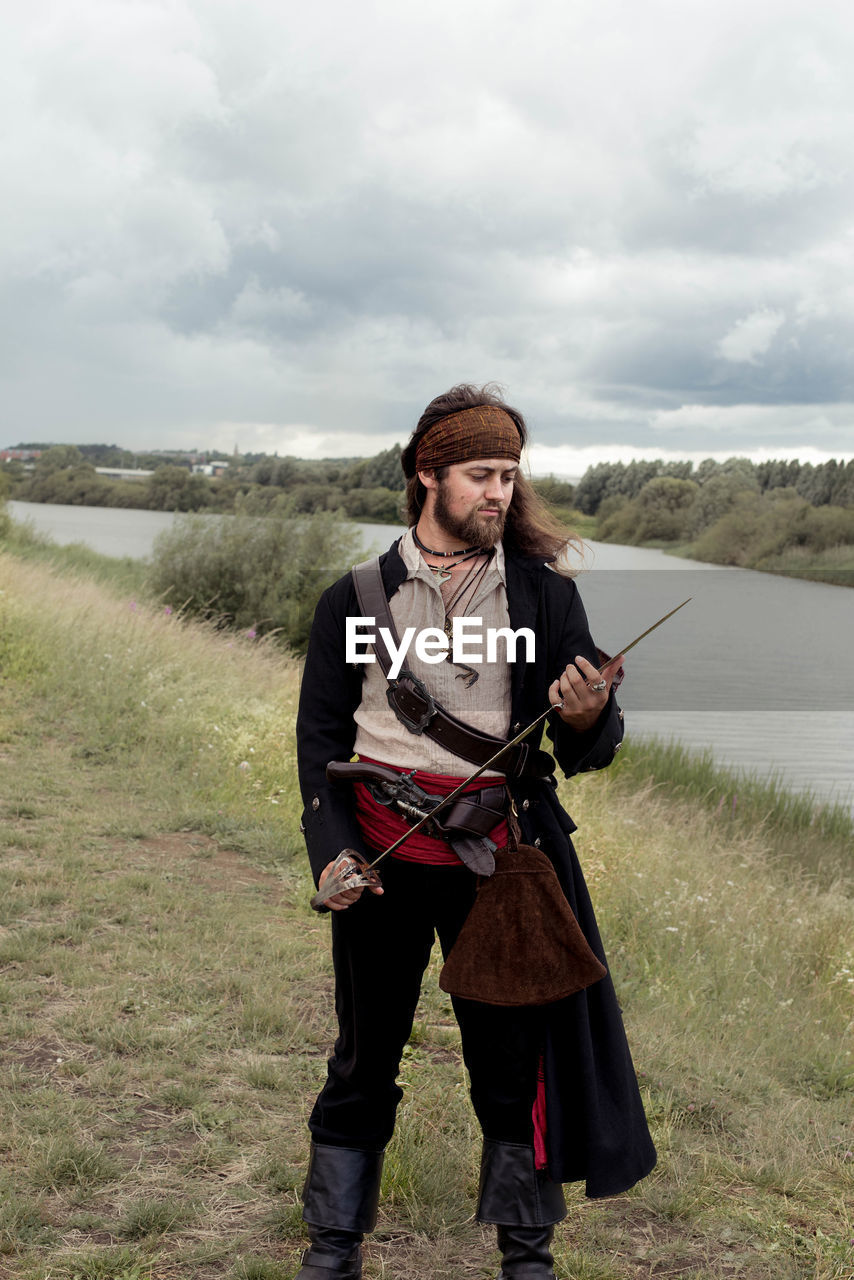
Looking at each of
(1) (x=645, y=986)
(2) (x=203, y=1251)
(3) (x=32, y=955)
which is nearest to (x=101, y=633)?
(3) (x=32, y=955)

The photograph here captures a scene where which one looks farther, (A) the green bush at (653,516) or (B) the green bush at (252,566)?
(A) the green bush at (653,516)

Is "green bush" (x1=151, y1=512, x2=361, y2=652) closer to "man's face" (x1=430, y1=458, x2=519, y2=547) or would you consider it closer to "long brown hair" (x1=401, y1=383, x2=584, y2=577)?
"long brown hair" (x1=401, y1=383, x2=584, y2=577)

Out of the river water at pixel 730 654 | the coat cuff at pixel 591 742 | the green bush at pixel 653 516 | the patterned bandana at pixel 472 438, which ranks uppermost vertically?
the green bush at pixel 653 516

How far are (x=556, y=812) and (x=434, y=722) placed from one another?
376 mm

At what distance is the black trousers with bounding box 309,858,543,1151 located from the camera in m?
2.17

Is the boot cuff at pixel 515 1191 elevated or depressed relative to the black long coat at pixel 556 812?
depressed

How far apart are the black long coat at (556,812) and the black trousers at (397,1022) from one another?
8 cm

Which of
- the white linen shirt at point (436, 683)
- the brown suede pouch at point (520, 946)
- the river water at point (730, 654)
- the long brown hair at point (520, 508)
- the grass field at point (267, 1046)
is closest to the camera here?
the brown suede pouch at point (520, 946)

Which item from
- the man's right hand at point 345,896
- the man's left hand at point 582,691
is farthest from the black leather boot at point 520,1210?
the man's left hand at point 582,691

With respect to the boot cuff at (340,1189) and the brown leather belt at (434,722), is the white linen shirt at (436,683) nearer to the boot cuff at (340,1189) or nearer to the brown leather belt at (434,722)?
the brown leather belt at (434,722)

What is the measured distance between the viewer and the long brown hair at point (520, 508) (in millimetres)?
2305

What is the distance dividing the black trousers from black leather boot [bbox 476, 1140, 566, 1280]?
0.05 m

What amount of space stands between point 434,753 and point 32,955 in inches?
107

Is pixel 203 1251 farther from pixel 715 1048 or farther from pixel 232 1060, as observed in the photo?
pixel 715 1048
